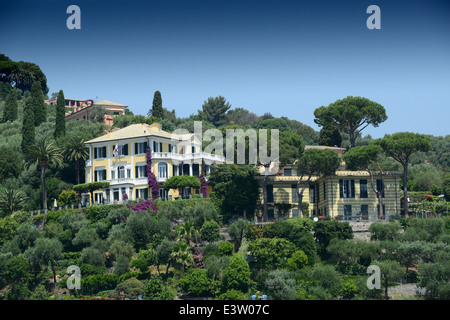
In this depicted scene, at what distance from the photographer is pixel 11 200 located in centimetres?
9088

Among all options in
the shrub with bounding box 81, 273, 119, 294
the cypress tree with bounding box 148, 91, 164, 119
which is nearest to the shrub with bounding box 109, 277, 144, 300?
the shrub with bounding box 81, 273, 119, 294

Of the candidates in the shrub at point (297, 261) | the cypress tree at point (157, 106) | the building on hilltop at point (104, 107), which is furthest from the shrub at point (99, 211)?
the building on hilltop at point (104, 107)

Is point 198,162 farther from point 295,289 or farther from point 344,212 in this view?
point 295,289

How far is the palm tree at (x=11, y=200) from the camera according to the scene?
90562mm

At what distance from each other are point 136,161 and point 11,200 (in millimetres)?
15637

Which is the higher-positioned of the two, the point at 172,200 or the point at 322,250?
the point at 172,200

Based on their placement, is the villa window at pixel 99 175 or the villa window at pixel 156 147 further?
the villa window at pixel 99 175

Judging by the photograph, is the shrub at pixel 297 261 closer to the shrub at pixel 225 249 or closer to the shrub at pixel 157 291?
the shrub at pixel 225 249

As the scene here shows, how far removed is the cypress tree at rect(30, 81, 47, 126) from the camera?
117 m

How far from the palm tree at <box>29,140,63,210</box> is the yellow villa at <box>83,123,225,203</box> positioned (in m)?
4.77

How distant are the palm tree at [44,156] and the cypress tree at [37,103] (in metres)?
25.1

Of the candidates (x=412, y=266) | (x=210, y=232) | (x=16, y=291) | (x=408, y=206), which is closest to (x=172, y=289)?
(x=210, y=232)

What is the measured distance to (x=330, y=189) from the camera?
87062mm

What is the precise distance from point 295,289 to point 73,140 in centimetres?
4142
